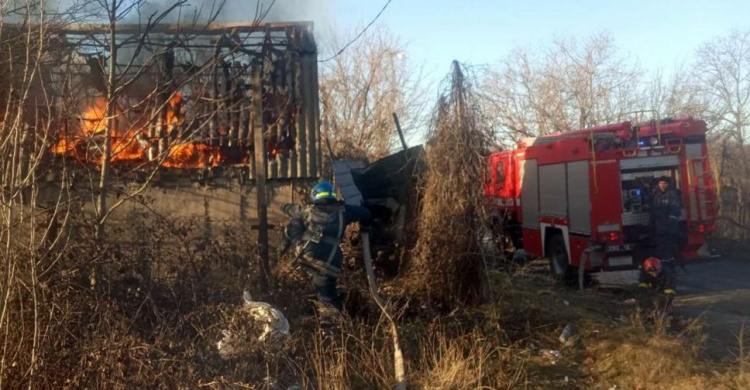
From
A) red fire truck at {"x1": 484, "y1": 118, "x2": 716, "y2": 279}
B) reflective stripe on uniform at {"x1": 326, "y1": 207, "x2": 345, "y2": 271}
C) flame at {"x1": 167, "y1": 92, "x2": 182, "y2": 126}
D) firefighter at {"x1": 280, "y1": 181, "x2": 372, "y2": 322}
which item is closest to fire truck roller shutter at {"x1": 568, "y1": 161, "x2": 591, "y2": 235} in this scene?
red fire truck at {"x1": 484, "y1": 118, "x2": 716, "y2": 279}

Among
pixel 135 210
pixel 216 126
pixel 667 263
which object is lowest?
pixel 667 263

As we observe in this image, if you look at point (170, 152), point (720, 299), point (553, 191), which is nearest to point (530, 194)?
point (553, 191)

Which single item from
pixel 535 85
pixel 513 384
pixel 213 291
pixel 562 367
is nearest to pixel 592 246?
pixel 562 367

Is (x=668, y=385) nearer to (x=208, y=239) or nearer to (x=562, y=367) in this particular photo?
(x=562, y=367)

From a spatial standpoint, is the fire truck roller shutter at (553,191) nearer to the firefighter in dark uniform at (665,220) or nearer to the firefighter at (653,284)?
the firefighter in dark uniform at (665,220)

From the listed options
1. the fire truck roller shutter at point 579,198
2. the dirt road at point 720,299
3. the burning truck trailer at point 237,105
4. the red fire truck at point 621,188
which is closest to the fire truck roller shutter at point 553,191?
the red fire truck at point 621,188

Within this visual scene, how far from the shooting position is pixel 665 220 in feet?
37.5

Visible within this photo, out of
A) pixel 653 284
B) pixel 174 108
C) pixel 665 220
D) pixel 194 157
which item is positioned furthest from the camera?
pixel 665 220

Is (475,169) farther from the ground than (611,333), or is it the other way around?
(475,169)

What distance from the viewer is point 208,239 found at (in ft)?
27.1

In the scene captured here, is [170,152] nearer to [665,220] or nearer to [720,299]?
[665,220]

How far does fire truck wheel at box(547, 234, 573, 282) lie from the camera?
499 inches

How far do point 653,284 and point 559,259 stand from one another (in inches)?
117

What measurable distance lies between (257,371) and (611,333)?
3779 millimetres
